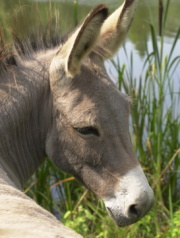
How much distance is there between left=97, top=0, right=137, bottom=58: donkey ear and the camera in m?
2.36

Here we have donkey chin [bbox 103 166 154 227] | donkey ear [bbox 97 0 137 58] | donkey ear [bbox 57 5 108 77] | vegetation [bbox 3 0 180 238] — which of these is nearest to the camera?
donkey ear [bbox 57 5 108 77]

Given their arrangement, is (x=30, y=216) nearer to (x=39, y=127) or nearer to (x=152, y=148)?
(x=39, y=127)

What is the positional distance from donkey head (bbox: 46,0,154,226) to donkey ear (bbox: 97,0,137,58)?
0.06 meters

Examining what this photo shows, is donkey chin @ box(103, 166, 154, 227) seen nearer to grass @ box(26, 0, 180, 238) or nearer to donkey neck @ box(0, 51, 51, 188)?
donkey neck @ box(0, 51, 51, 188)

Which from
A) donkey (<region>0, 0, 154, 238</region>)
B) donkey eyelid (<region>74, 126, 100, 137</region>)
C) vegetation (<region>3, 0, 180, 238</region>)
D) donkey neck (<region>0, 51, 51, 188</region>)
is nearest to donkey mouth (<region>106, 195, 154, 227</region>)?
donkey (<region>0, 0, 154, 238</region>)

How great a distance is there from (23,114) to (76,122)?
0.32 meters

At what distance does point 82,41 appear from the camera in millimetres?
2059

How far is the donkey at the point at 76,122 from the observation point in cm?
214

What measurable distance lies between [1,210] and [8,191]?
0.25 m

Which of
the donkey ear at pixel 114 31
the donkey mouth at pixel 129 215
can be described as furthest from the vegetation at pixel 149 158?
the donkey mouth at pixel 129 215

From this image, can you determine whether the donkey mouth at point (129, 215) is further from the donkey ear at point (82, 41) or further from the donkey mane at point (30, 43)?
the donkey mane at point (30, 43)

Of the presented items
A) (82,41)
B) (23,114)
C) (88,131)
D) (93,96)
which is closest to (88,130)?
(88,131)

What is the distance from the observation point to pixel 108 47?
99.3 inches

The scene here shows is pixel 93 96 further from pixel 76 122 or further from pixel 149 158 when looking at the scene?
pixel 149 158
